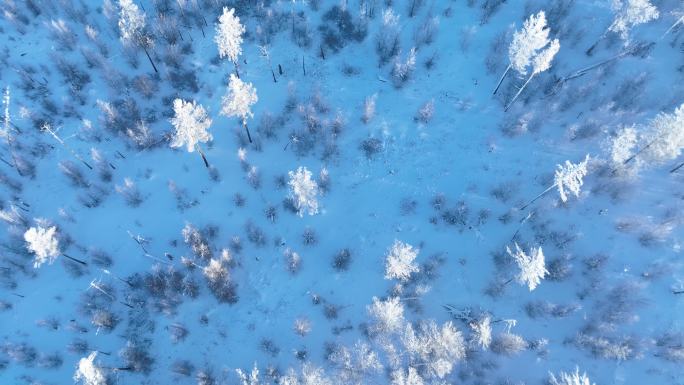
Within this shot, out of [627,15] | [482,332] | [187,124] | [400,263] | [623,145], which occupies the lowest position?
[482,332]

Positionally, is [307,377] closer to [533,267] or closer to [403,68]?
[533,267]

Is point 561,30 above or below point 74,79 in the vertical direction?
above

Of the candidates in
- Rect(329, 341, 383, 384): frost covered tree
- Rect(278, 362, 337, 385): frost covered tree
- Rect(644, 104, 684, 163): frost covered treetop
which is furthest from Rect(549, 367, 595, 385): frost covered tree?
Rect(644, 104, 684, 163): frost covered treetop

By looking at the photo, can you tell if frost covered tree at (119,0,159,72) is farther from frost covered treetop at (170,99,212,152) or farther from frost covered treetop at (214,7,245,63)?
frost covered treetop at (170,99,212,152)

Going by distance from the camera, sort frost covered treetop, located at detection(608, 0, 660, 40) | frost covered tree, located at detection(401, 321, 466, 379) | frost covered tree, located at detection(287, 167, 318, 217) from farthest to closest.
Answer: frost covered treetop, located at detection(608, 0, 660, 40), frost covered tree, located at detection(287, 167, 318, 217), frost covered tree, located at detection(401, 321, 466, 379)

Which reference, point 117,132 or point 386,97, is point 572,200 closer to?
point 386,97

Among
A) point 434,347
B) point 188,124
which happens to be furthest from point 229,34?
point 434,347

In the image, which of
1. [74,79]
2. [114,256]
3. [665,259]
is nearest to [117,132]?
[74,79]
